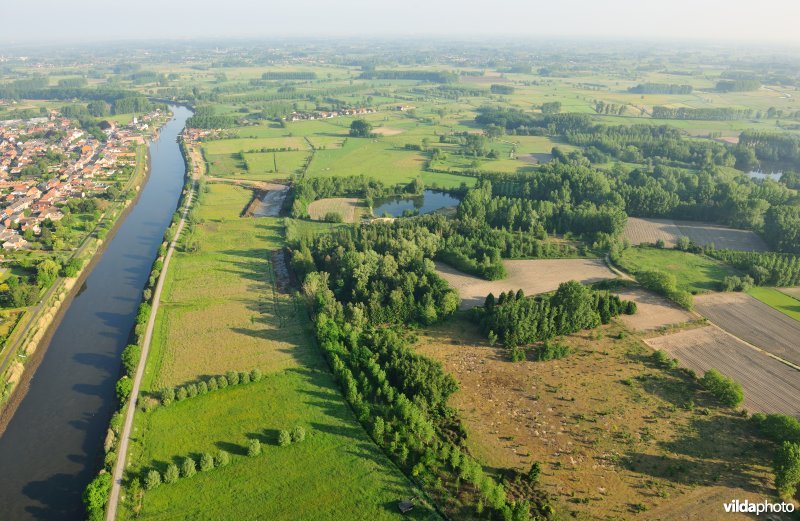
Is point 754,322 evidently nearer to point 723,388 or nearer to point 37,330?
point 723,388

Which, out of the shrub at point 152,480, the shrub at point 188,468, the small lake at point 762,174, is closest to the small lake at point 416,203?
the shrub at point 188,468

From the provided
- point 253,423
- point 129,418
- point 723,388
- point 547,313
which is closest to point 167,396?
point 129,418

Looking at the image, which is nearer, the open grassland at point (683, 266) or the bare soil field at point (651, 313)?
the bare soil field at point (651, 313)

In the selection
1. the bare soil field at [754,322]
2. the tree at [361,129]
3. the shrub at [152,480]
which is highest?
the tree at [361,129]

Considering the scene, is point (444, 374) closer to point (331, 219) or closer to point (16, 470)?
point (16, 470)

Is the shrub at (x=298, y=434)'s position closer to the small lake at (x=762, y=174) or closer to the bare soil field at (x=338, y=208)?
the bare soil field at (x=338, y=208)

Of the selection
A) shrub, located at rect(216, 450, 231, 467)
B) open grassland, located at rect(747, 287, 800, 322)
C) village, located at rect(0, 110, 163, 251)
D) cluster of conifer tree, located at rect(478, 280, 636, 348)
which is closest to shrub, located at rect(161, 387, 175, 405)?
shrub, located at rect(216, 450, 231, 467)
